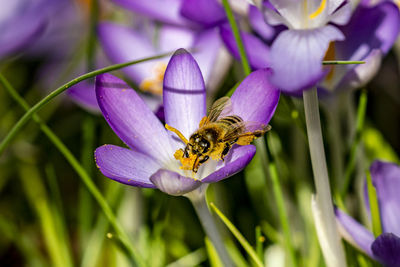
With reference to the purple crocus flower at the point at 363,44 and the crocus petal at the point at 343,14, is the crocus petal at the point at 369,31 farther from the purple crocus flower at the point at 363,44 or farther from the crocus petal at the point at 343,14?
the crocus petal at the point at 343,14

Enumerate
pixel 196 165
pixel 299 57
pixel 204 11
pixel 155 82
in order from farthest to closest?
pixel 155 82
pixel 204 11
pixel 196 165
pixel 299 57

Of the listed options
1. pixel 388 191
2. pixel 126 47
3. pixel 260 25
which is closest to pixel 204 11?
pixel 260 25

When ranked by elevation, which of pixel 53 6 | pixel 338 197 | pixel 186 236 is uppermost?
pixel 53 6

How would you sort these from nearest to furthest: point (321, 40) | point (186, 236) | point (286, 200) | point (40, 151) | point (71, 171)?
point (321, 40), point (286, 200), point (186, 236), point (40, 151), point (71, 171)


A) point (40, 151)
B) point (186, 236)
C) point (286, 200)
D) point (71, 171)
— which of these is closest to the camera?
point (286, 200)

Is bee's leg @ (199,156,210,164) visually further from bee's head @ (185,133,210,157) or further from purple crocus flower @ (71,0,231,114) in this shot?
purple crocus flower @ (71,0,231,114)

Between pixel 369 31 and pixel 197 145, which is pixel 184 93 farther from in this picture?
pixel 369 31

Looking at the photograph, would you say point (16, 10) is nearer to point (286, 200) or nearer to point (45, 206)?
point (45, 206)

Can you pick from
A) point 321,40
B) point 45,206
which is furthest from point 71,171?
point 321,40

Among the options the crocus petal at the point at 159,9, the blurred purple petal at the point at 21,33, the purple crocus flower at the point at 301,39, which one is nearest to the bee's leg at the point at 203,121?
the purple crocus flower at the point at 301,39
